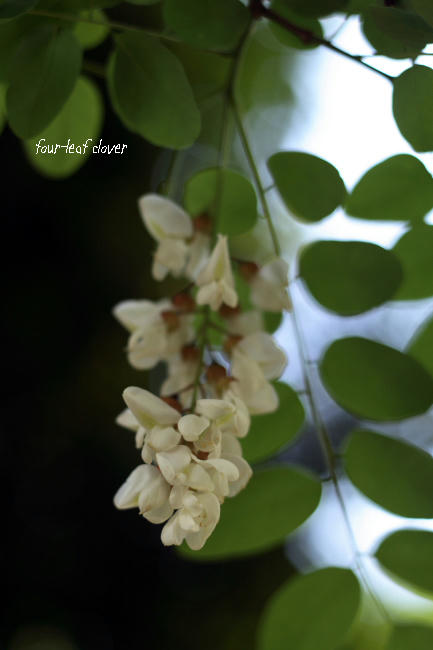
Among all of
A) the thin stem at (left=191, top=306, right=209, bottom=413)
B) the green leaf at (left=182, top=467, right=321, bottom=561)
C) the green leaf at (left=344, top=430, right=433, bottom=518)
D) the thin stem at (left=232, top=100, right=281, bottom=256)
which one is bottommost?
the green leaf at (left=182, top=467, right=321, bottom=561)

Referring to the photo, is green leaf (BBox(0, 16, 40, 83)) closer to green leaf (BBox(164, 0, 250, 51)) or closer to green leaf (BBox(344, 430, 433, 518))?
green leaf (BBox(164, 0, 250, 51))

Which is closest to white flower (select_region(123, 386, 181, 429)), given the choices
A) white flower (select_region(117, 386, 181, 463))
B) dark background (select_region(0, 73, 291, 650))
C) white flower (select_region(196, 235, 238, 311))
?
white flower (select_region(117, 386, 181, 463))

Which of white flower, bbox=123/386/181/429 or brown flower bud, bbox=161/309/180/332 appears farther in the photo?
brown flower bud, bbox=161/309/180/332

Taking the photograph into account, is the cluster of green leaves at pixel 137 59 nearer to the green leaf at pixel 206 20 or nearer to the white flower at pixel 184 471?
the green leaf at pixel 206 20

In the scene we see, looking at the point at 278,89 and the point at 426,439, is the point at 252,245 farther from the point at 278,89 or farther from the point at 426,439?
the point at 278,89

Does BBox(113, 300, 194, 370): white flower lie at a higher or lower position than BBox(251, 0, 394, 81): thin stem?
lower

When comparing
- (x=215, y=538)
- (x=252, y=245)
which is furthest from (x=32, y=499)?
(x=215, y=538)
